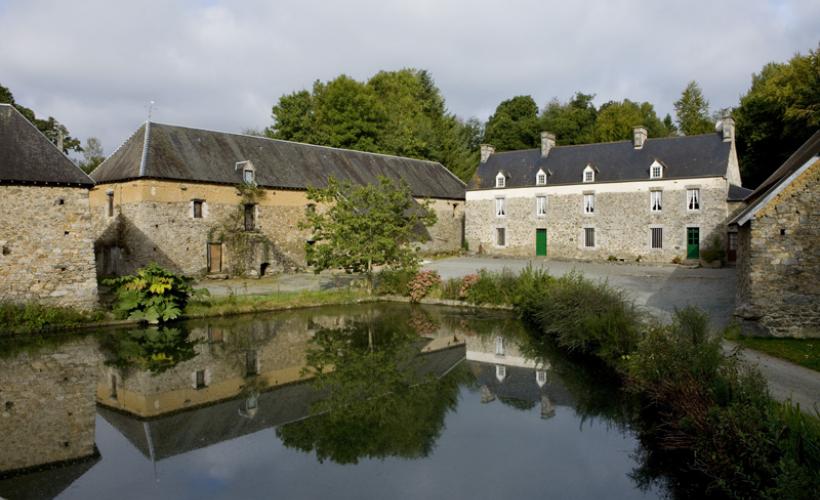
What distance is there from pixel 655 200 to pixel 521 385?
72.2 ft

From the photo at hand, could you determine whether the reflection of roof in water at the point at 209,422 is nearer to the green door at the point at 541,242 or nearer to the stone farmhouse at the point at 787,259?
the stone farmhouse at the point at 787,259

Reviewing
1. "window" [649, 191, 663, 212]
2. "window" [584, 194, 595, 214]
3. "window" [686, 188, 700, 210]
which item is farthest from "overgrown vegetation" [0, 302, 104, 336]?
"window" [686, 188, 700, 210]

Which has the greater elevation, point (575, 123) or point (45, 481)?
point (575, 123)

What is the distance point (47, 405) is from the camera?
31.3 feet

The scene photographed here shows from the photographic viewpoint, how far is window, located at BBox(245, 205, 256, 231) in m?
26.2

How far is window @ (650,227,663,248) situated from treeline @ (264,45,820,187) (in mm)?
7816

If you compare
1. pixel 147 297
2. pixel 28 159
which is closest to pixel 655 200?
pixel 147 297

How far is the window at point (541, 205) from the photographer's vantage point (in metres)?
33.0

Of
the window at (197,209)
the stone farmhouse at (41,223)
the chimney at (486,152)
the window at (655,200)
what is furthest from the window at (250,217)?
the window at (655,200)

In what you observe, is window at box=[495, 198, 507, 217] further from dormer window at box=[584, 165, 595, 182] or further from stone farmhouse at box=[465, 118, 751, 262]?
dormer window at box=[584, 165, 595, 182]

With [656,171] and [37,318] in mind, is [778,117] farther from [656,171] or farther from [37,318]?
[37,318]

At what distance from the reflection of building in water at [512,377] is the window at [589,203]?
18984 mm

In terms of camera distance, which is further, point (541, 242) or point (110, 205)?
point (541, 242)

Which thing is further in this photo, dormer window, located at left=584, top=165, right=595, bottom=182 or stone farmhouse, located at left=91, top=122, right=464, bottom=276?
dormer window, located at left=584, top=165, right=595, bottom=182
